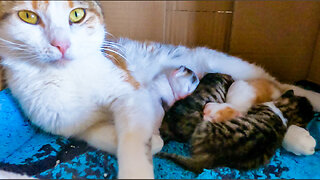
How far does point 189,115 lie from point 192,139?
12 centimetres

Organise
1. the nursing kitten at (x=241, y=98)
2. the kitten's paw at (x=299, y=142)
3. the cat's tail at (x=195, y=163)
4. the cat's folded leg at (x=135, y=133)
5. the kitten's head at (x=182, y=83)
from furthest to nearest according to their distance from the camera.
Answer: the kitten's head at (x=182, y=83), the nursing kitten at (x=241, y=98), the kitten's paw at (x=299, y=142), the cat's tail at (x=195, y=163), the cat's folded leg at (x=135, y=133)

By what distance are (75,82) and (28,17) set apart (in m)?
0.28

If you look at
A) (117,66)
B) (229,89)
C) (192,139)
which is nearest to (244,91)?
(229,89)

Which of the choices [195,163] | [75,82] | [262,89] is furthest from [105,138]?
[262,89]

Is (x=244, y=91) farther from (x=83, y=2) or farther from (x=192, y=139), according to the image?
(x=83, y=2)

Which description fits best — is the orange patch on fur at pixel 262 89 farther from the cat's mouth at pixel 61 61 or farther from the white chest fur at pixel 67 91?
the cat's mouth at pixel 61 61

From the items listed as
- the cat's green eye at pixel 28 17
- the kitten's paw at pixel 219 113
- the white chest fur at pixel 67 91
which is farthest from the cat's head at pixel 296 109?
the cat's green eye at pixel 28 17

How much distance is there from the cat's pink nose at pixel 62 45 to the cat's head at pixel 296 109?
897 mm

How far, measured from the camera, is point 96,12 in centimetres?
107

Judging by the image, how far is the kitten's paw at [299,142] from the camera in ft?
3.22

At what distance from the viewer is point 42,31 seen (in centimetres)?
88

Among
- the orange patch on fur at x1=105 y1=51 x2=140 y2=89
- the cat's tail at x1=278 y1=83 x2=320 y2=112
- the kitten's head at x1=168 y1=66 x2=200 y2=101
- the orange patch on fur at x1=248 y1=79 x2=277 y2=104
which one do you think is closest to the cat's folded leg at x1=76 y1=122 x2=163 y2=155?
the orange patch on fur at x1=105 y1=51 x2=140 y2=89

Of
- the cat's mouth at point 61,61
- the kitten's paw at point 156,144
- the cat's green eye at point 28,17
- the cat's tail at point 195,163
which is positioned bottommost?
the cat's tail at point 195,163

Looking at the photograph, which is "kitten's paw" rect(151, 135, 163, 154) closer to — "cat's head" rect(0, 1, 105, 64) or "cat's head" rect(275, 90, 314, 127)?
"cat's head" rect(0, 1, 105, 64)
